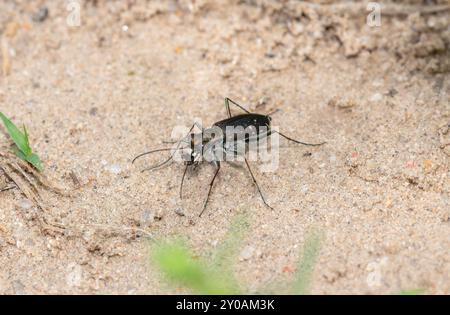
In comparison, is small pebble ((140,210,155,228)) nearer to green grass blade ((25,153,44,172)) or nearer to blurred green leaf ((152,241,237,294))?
blurred green leaf ((152,241,237,294))

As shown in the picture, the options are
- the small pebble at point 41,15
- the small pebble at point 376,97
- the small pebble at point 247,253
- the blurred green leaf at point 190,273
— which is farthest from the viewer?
the small pebble at point 41,15

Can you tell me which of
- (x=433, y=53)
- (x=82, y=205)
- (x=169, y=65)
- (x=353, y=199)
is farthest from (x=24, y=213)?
(x=433, y=53)

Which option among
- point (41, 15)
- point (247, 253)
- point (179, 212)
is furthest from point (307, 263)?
point (41, 15)

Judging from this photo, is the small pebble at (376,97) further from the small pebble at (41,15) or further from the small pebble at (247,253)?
the small pebble at (41,15)

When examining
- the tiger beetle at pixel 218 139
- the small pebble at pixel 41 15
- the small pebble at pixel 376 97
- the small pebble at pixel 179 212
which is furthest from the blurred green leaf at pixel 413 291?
the small pebble at pixel 41 15

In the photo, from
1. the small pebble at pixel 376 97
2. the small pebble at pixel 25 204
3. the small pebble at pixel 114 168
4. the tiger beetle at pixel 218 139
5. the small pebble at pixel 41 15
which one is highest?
the small pebble at pixel 41 15

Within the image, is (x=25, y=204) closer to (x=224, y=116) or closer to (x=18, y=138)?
(x=18, y=138)
